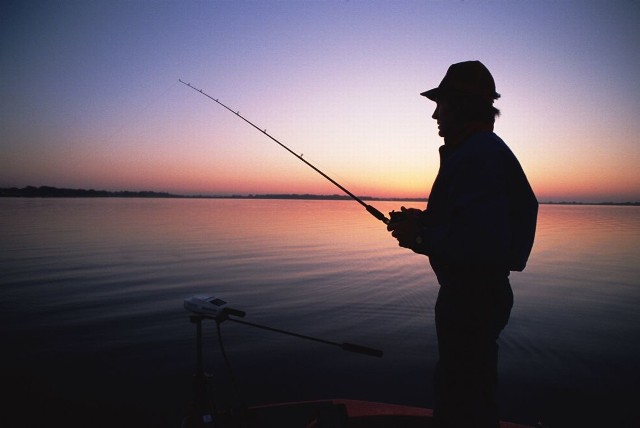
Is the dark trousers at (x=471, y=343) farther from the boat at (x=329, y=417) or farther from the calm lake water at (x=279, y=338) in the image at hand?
the calm lake water at (x=279, y=338)

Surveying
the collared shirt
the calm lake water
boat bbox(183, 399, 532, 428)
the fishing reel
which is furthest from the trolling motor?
the calm lake water

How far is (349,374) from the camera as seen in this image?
6828 millimetres

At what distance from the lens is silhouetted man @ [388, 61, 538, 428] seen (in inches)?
71.7

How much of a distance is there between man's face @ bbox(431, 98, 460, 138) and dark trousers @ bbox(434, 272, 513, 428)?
3.02ft

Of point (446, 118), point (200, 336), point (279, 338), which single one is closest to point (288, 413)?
point (200, 336)

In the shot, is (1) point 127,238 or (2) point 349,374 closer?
(2) point 349,374

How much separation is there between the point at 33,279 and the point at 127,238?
11.4 m

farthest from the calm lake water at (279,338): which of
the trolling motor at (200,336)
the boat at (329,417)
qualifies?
the trolling motor at (200,336)

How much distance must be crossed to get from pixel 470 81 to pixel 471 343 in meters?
1.54

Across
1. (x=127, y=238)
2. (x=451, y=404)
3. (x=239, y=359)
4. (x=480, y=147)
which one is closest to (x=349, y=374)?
(x=239, y=359)

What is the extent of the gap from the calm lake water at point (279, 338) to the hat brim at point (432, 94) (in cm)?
524

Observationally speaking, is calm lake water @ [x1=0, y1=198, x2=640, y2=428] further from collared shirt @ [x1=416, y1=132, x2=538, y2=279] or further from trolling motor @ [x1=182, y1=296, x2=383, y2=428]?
collared shirt @ [x1=416, y1=132, x2=538, y2=279]

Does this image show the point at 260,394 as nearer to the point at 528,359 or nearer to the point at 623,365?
the point at 528,359

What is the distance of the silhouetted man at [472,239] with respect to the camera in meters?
1.82
